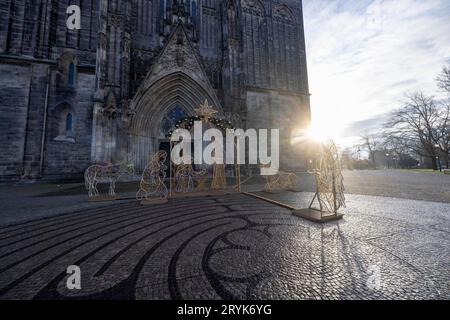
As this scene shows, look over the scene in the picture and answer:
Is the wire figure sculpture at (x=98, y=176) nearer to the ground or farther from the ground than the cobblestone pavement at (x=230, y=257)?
farther from the ground

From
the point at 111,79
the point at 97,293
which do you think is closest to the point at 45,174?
the point at 111,79

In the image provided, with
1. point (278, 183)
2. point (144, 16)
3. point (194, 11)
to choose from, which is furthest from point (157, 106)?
point (278, 183)

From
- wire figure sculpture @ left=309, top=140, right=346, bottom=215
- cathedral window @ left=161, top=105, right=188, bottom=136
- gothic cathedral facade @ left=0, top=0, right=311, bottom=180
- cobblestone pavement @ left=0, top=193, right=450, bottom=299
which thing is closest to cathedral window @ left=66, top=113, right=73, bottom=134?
gothic cathedral facade @ left=0, top=0, right=311, bottom=180

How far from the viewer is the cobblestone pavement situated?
1.65 metres

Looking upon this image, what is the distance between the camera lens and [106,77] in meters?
12.2

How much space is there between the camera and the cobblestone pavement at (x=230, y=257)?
5.40ft

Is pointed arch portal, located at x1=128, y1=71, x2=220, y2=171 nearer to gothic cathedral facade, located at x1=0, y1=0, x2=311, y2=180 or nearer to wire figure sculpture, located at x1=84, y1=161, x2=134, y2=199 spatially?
gothic cathedral facade, located at x1=0, y1=0, x2=311, y2=180

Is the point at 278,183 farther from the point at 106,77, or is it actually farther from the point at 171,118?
the point at 106,77

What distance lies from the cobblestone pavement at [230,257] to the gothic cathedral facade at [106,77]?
9.89 metres

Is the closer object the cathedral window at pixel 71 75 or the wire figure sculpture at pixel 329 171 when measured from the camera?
the wire figure sculpture at pixel 329 171

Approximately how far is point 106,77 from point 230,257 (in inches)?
565

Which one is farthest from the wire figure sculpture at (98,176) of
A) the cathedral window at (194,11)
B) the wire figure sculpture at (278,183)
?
the cathedral window at (194,11)

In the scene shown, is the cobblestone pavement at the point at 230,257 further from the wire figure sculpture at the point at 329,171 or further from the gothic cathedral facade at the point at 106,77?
the gothic cathedral facade at the point at 106,77
